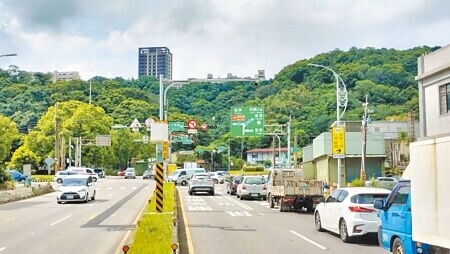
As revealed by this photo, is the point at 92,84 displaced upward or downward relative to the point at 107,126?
upward

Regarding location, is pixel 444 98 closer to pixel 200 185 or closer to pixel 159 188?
pixel 200 185

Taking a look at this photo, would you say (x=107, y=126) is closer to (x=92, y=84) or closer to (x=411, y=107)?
(x=92, y=84)

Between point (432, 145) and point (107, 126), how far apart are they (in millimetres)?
89159

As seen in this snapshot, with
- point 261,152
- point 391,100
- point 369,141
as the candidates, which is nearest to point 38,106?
point 261,152

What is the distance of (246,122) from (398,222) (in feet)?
135

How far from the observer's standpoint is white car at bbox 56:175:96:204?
110 feet

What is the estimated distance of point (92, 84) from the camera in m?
111

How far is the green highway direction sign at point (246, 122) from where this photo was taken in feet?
169

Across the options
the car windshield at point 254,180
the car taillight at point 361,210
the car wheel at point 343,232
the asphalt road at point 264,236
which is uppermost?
the car windshield at point 254,180

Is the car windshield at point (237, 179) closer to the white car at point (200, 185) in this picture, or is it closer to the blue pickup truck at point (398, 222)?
the white car at point (200, 185)

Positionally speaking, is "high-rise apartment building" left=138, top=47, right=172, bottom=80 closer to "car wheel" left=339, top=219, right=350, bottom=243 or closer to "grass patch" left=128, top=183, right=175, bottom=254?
"car wheel" left=339, top=219, right=350, bottom=243

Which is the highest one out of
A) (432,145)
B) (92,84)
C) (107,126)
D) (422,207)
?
(92,84)

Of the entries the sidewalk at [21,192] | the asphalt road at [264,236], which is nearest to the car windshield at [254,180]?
the asphalt road at [264,236]

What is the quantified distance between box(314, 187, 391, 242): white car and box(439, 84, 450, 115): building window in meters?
23.9
